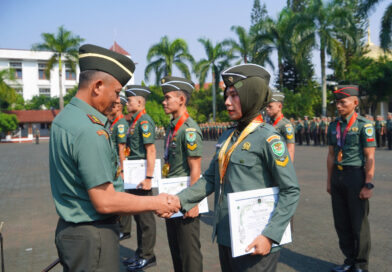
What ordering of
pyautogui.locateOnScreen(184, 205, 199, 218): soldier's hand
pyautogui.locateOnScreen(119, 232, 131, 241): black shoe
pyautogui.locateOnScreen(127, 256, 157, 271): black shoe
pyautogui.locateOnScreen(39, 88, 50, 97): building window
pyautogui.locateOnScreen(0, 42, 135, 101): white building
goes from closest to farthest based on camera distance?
pyautogui.locateOnScreen(184, 205, 199, 218): soldier's hand, pyautogui.locateOnScreen(127, 256, 157, 271): black shoe, pyautogui.locateOnScreen(119, 232, 131, 241): black shoe, pyautogui.locateOnScreen(0, 42, 135, 101): white building, pyautogui.locateOnScreen(39, 88, 50, 97): building window

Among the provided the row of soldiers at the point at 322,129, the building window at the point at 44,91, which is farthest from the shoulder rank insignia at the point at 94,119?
the building window at the point at 44,91

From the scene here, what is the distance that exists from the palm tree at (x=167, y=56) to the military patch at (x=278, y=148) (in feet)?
119

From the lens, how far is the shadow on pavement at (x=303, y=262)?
4273 millimetres

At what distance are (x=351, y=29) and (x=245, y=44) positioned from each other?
40.5 ft

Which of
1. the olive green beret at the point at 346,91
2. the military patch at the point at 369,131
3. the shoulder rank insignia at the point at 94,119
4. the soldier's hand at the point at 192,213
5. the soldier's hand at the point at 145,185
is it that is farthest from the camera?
the soldier's hand at the point at 145,185

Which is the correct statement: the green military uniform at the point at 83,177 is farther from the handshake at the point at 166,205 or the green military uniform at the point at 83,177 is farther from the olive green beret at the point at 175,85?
the olive green beret at the point at 175,85

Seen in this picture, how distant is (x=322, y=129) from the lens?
25188mm

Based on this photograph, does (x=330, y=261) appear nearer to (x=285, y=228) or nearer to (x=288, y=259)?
(x=288, y=259)

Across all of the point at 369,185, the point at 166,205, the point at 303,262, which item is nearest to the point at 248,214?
the point at 166,205

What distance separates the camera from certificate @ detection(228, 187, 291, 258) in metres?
2.12

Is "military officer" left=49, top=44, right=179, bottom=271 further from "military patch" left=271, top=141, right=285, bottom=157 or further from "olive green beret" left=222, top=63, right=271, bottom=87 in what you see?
"military patch" left=271, top=141, right=285, bottom=157

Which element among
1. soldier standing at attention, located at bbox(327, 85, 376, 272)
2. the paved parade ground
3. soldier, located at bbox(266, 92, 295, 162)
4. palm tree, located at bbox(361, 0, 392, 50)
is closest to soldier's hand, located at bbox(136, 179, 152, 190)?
the paved parade ground

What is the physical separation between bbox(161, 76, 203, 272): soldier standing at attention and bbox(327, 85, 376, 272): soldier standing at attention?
181 centimetres

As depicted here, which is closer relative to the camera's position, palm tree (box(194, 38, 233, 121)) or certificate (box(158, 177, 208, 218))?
certificate (box(158, 177, 208, 218))
